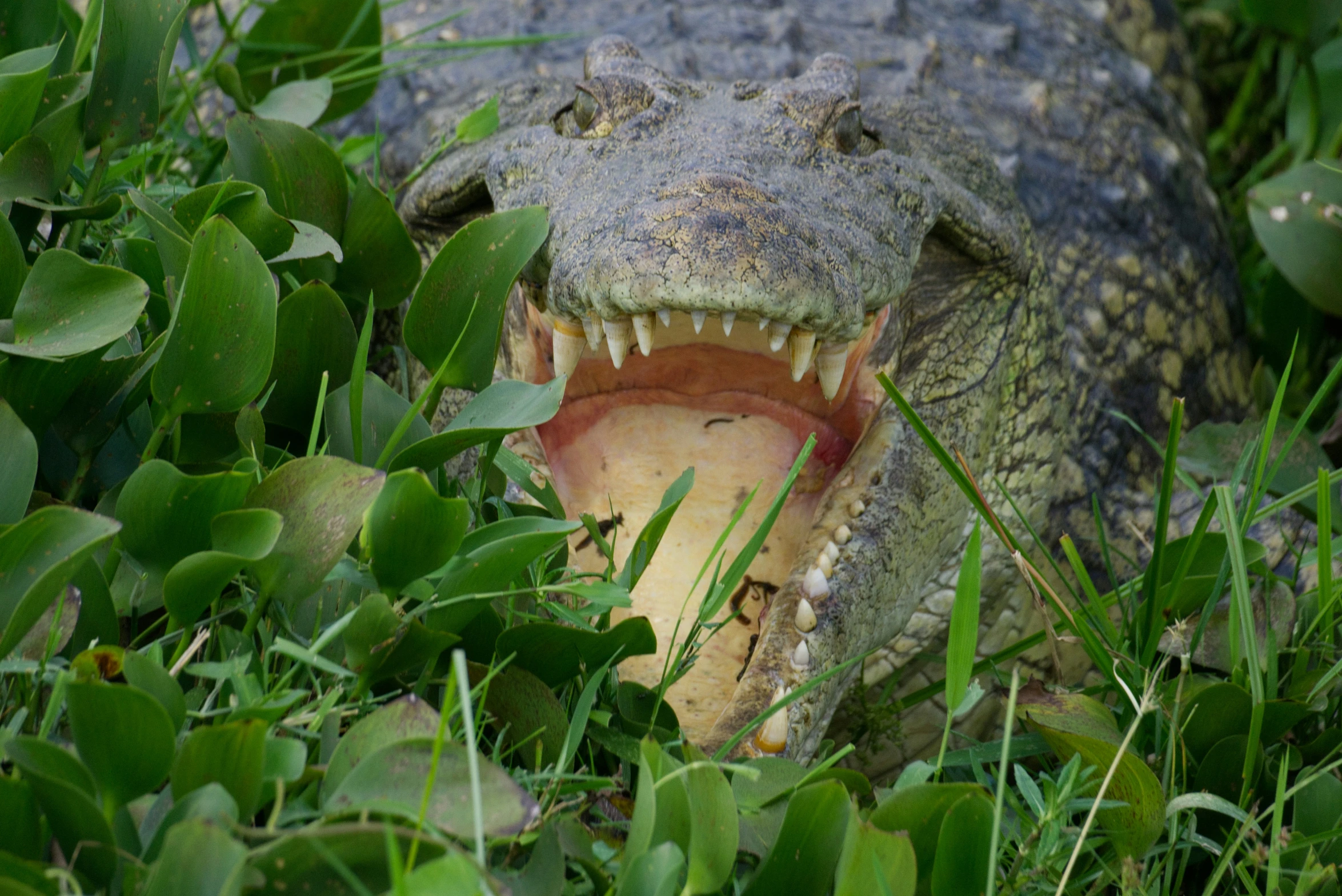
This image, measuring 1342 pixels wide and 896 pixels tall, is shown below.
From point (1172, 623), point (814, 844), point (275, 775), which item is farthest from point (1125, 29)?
point (275, 775)

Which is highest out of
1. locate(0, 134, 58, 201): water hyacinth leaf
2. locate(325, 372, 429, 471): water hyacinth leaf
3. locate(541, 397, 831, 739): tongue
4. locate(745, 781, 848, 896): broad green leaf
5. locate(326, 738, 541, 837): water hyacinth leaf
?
locate(0, 134, 58, 201): water hyacinth leaf

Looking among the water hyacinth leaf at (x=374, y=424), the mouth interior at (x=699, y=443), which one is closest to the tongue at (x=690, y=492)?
the mouth interior at (x=699, y=443)

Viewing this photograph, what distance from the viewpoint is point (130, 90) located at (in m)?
1.60

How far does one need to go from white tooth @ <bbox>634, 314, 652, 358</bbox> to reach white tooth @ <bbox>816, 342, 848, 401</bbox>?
0.30 metres

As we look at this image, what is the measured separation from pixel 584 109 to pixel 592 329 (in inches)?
20.6

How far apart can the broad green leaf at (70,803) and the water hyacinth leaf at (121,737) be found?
2 centimetres

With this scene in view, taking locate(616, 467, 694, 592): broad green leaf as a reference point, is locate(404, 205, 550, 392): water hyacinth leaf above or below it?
above

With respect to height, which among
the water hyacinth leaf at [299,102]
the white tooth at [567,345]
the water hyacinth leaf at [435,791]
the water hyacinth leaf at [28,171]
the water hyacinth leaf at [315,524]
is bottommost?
the white tooth at [567,345]

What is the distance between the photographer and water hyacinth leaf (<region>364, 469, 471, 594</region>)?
1.13 m

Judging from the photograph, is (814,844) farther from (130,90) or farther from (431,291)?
(130,90)

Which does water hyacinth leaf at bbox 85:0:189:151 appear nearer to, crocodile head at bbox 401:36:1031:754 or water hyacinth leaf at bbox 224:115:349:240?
water hyacinth leaf at bbox 224:115:349:240

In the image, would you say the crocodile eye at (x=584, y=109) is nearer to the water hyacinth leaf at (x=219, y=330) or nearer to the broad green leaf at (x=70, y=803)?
the water hyacinth leaf at (x=219, y=330)

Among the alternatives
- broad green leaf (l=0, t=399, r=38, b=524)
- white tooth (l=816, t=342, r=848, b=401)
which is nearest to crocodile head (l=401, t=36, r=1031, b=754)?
white tooth (l=816, t=342, r=848, b=401)

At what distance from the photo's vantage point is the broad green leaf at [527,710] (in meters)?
1.31
